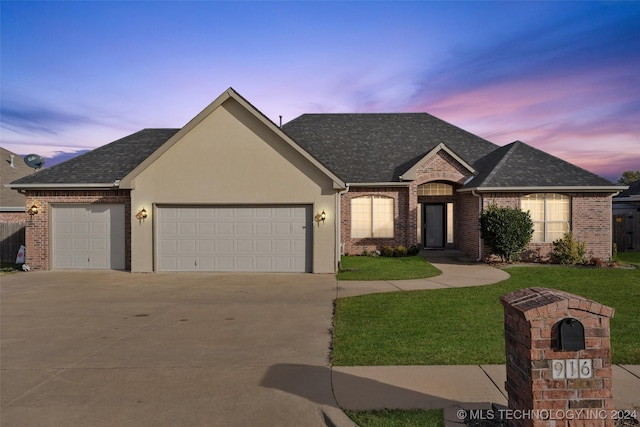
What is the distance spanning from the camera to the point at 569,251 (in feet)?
57.2

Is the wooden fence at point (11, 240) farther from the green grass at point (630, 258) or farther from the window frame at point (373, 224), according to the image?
the green grass at point (630, 258)

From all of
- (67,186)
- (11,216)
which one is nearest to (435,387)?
(67,186)

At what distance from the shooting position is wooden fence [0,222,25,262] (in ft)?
62.6

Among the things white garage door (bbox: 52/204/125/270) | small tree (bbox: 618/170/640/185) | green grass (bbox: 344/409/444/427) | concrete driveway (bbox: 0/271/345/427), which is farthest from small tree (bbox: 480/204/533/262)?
small tree (bbox: 618/170/640/185)

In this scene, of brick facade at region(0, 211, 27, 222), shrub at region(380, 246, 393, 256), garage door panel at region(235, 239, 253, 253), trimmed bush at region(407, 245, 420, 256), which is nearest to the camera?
garage door panel at region(235, 239, 253, 253)

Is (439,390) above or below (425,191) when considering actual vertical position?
below

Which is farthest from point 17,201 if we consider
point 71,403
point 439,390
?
point 439,390

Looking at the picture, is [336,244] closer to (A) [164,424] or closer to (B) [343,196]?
(B) [343,196]

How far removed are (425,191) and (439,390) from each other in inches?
672

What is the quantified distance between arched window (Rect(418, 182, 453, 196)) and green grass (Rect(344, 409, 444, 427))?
17571 millimetres

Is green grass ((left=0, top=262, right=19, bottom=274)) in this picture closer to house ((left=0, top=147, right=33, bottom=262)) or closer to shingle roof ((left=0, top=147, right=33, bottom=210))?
house ((left=0, top=147, right=33, bottom=262))

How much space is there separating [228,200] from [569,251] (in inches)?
529

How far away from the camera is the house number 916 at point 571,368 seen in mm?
3854

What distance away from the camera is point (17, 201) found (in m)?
25.6
